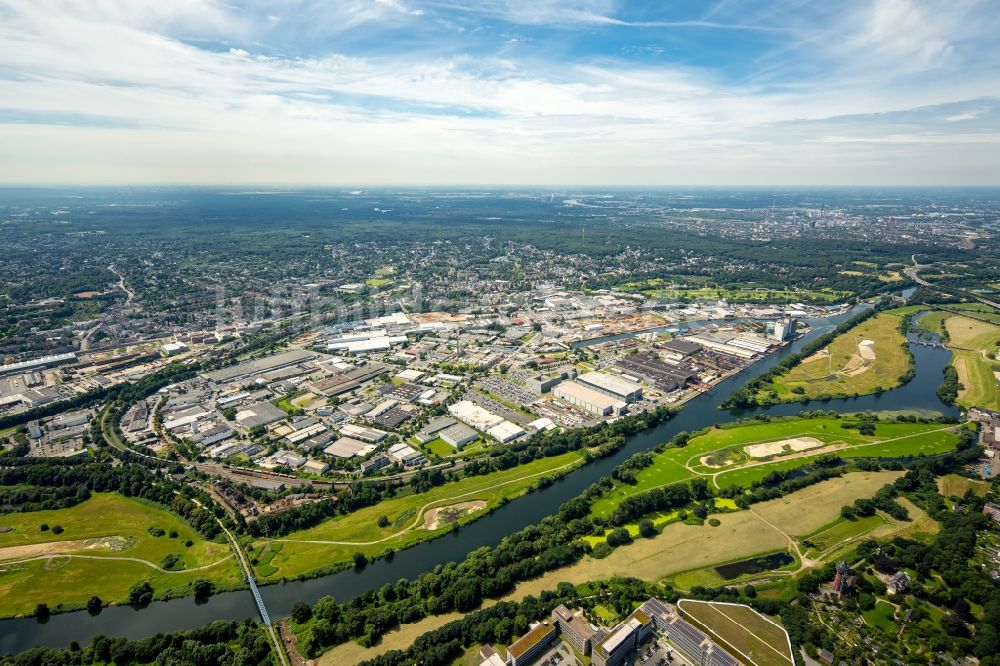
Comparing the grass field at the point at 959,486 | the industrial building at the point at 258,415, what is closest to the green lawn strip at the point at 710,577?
the grass field at the point at 959,486

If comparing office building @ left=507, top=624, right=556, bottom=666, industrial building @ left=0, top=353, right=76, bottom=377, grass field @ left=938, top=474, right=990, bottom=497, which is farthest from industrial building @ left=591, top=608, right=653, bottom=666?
industrial building @ left=0, top=353, right=76, bottom=377

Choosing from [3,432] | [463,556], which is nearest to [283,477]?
[463,556]

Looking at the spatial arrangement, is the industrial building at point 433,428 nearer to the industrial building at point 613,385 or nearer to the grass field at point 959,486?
the industrial building at point 613,385

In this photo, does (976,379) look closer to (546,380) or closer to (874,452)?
(874,452)

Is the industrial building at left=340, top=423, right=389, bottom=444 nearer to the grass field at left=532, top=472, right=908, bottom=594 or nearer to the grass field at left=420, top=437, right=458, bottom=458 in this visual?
the grass field at left=420, top=437, right=458, bottom=458

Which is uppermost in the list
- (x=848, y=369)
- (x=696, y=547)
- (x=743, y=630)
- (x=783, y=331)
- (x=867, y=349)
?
(x=783, y=331)

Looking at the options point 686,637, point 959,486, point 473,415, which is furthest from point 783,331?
point 686,637
